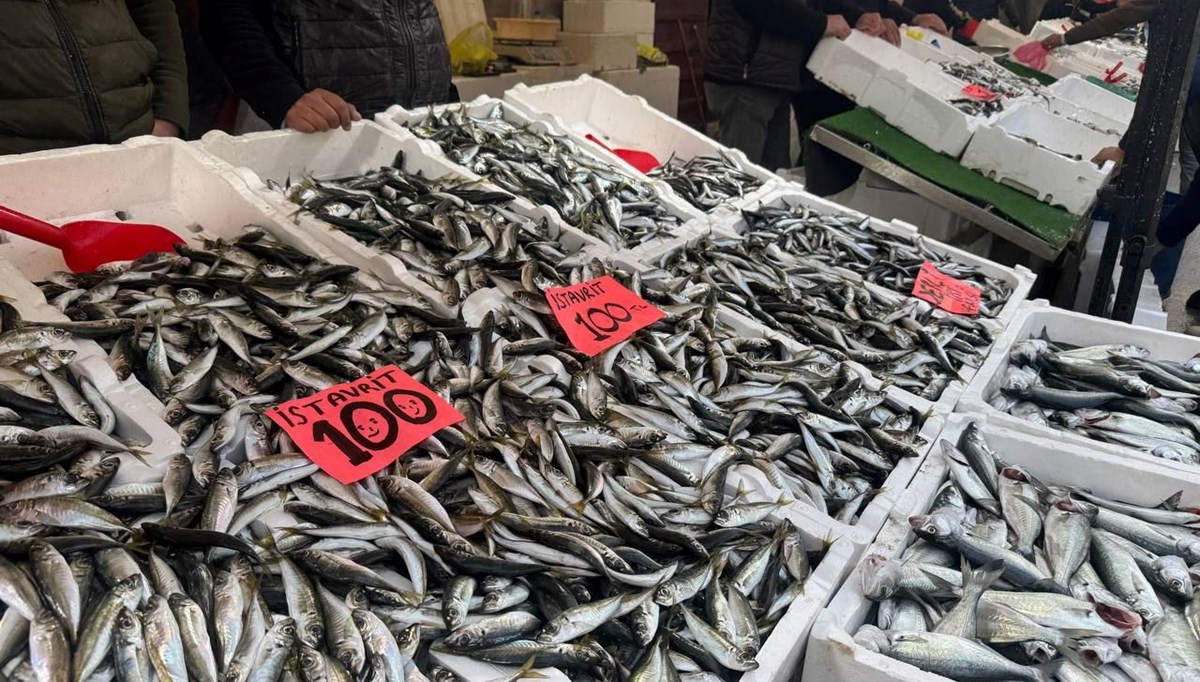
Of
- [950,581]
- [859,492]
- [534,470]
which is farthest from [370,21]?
[950,581]

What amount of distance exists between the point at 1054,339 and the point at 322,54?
3187 millimetres

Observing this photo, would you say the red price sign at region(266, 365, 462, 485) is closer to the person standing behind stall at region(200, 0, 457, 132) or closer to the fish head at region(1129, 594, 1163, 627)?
the fish head at region(1129, 594, 1163, 627)

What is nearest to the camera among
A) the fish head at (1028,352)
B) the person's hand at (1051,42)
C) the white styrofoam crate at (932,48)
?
the fish head at (1028,352)

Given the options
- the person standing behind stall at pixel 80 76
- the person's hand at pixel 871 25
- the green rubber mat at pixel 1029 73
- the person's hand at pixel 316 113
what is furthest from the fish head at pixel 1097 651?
the green rubber mat at pixel 1029 73

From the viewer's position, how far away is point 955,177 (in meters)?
4.55

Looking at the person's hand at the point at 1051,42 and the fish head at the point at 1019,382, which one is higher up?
the person's hand at the point at 1051,42

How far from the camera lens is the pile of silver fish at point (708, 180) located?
366 centimetres

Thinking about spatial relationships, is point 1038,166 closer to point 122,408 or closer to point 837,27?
point 837,27

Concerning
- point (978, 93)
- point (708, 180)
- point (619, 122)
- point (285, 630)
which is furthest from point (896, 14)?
point (285, 630)

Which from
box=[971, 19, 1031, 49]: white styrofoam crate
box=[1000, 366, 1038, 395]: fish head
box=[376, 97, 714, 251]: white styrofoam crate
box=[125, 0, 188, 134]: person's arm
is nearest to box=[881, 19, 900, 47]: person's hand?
box=[376, 97, 714, 251]: white styrofoam crate

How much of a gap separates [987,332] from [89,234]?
288cm

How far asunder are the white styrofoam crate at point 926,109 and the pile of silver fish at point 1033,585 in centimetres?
317

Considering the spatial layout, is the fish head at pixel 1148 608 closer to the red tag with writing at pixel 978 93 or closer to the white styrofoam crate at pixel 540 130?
the white styrofoam crate at pixel 540 130

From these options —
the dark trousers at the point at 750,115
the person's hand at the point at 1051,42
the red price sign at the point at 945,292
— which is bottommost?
the dark trousers at the point at 750,115
